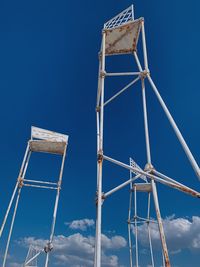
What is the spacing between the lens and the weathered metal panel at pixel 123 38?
9062 mm

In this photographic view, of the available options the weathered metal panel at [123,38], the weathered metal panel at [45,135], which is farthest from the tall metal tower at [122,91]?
the weathered metal panel at [45,135]

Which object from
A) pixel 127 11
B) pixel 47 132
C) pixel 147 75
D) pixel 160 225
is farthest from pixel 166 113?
pixel 47 132

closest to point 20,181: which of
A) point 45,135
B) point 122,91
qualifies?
point 45,135

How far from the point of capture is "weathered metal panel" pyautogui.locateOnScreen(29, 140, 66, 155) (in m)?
15.5

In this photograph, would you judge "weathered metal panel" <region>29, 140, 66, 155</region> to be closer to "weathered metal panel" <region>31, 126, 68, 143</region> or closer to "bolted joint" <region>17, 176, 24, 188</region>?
"weathered metal panel" <region>31, 126, 68, 143</region>

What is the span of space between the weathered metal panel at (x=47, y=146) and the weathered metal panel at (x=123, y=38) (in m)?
7.82

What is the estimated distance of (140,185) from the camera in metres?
23.5

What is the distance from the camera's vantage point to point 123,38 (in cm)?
945

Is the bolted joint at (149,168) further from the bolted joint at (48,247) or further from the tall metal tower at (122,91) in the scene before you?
the bolted joint at (48,247)

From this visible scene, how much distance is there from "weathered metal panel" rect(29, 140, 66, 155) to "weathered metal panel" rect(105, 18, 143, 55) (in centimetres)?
782

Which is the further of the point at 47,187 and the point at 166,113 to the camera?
the point at 47,187

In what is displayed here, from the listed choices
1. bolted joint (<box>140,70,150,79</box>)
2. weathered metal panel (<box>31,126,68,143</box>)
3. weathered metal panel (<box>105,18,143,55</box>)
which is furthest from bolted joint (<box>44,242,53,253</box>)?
weathered metal panel (<box>105,18,143,55</box>)

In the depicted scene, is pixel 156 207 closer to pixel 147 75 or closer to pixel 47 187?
pixel 147 75

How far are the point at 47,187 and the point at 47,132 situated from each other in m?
3.55
